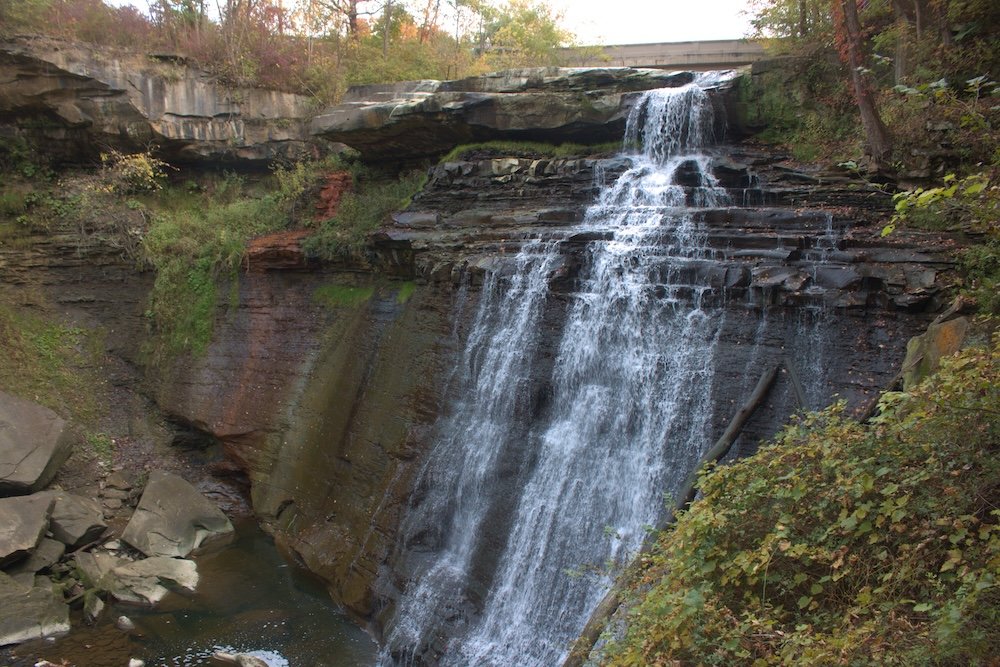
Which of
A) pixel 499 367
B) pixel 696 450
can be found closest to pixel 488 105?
pixel 499 367

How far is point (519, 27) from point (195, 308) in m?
14.7

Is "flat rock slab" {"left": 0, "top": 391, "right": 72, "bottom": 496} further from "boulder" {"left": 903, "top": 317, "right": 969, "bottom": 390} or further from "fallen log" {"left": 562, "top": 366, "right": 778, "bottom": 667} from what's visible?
"boulder" {"left": 903, "top": 317, "right": 969, "bottom": 390}

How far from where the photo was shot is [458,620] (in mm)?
8977

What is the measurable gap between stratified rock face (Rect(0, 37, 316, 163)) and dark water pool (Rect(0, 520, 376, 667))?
37.6 feet

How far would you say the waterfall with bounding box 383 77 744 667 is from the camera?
865 cm

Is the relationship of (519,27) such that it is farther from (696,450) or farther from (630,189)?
(696,450)

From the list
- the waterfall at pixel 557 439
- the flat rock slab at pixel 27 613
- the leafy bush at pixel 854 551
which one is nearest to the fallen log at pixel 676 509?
the waterfall at pixel 557 439

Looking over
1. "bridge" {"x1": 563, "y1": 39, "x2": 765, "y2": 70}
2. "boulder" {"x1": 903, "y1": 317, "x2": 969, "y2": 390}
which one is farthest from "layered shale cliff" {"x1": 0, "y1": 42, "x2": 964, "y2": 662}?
"bridge" {"x1": 563, "y1": 39, "x2": 765, "y2": 70}

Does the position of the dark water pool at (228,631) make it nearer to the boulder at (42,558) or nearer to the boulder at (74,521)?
the boulder at (42,558)

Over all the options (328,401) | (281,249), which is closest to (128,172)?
(281,249)

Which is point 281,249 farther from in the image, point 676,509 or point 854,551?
point 854,551

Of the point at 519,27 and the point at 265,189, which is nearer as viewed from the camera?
the point at 265,189

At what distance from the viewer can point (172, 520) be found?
12.1m

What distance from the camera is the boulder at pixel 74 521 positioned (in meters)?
11.0
